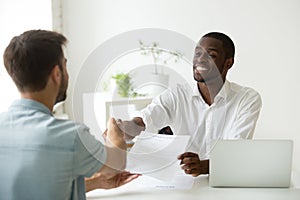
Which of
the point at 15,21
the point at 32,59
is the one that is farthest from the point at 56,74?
the point at 15,21

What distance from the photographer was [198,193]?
1310 mm

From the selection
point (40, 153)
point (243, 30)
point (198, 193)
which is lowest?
point (198, 193)

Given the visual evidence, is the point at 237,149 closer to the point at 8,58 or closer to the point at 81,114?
the point at 81,114

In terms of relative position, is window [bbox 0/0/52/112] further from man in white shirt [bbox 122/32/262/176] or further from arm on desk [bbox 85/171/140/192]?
arm on desk [bbox 85/171/140/192]

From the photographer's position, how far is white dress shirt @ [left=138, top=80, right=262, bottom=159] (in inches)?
66.6

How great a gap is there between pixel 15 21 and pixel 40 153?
1872 mm

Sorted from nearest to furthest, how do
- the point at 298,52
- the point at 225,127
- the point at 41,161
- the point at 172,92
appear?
the point at 41,161 < the point at 225,127 < the point at 172,92 < the point at 298,52

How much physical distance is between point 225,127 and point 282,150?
46cm

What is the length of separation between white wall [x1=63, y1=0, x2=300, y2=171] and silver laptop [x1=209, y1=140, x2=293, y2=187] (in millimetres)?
2048

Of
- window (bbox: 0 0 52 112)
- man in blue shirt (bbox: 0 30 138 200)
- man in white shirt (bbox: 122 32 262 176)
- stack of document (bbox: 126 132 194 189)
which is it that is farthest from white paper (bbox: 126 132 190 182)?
window (bbox: 0 0 52 112)

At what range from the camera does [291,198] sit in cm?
127

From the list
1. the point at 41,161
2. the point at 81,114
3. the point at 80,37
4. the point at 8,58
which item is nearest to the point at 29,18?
the point at 80,37

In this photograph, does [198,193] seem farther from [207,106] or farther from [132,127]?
[207,106]

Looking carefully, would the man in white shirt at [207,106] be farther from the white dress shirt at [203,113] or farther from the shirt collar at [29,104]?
Result: the shirt collar at [29,104]
